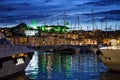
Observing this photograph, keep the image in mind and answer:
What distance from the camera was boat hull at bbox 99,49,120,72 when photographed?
34531mm

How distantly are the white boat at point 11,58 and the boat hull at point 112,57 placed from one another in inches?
334

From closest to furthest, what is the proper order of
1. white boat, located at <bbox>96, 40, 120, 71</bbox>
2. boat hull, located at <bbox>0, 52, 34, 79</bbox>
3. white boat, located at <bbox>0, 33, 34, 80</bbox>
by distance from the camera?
1. boat hull, located at <bbox>0, 52, 34, 79</bbox>
2. white boat, located at <bbox>0, 33, 34, 80</bbox>
3. white boat, located at <bbox>96, 40, 120, 71</bbox>

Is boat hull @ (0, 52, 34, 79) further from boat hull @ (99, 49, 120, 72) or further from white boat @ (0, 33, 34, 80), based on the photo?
boat hull @ (99, 49, 120, 72)

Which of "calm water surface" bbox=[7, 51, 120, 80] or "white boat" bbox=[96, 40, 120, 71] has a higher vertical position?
"white boat" bbox=[96, 40, 120, 71]

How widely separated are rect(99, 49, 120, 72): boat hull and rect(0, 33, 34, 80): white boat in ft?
27.8

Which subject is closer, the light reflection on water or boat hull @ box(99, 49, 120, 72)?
boat hull @ box(99, 49, 120, 72)

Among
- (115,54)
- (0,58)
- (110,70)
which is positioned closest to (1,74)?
(0,58)

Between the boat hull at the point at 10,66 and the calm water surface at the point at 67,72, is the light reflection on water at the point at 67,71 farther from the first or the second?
the boat hull at the point at 10,66

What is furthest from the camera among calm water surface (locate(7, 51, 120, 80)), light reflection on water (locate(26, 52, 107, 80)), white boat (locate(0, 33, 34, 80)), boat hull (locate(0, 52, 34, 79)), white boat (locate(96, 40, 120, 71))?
light reflection on water (locate(26, 52, 107, 80))

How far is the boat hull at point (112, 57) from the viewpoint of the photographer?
34.5 m

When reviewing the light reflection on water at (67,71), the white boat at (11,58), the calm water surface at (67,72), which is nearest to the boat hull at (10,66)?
the white boat at (11,58)

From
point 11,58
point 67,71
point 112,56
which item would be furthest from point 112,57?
point 11,58

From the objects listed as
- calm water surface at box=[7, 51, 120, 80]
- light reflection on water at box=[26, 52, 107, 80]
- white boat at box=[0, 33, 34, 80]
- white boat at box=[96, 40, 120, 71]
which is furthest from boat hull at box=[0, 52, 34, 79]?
white boat at box=[96, 40, 120, 71]

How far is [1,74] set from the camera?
28531mm
